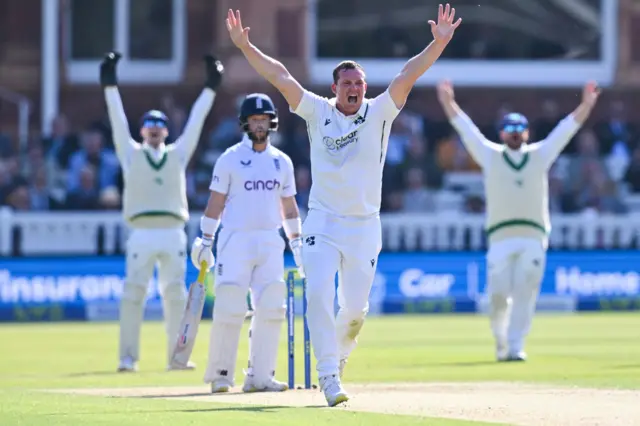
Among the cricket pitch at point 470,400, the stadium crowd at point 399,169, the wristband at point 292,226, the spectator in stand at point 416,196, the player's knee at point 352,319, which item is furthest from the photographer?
the spectator in stand at point 416,196

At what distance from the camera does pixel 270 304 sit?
13609 millimetres

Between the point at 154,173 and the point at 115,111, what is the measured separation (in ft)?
2.31

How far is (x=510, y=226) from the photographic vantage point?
17594 millimetres

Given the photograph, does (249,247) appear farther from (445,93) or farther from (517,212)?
(445,93)

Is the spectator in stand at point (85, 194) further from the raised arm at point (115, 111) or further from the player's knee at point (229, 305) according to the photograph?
the player's knee at point (229, 305)

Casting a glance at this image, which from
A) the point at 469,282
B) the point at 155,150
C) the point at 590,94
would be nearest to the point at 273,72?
the point at 155,150

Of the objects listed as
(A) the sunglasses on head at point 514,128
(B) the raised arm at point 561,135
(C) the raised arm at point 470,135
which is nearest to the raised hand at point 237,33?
(A) the sunglasses on head at point 514,128

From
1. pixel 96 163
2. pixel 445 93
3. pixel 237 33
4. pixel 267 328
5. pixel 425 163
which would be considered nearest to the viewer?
pixel 237 33

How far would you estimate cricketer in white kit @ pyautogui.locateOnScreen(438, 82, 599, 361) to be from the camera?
57.5 ft

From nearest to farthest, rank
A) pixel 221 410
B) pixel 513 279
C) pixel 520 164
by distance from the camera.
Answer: pixel 221 410, pixel 520 164, pixel 513 279

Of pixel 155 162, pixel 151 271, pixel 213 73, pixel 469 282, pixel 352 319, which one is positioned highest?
pixel 213 73

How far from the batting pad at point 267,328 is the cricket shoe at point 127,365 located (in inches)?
115

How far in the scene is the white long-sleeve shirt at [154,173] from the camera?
16.9m

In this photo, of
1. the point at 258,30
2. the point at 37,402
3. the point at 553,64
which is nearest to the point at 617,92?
the point at 553,64
